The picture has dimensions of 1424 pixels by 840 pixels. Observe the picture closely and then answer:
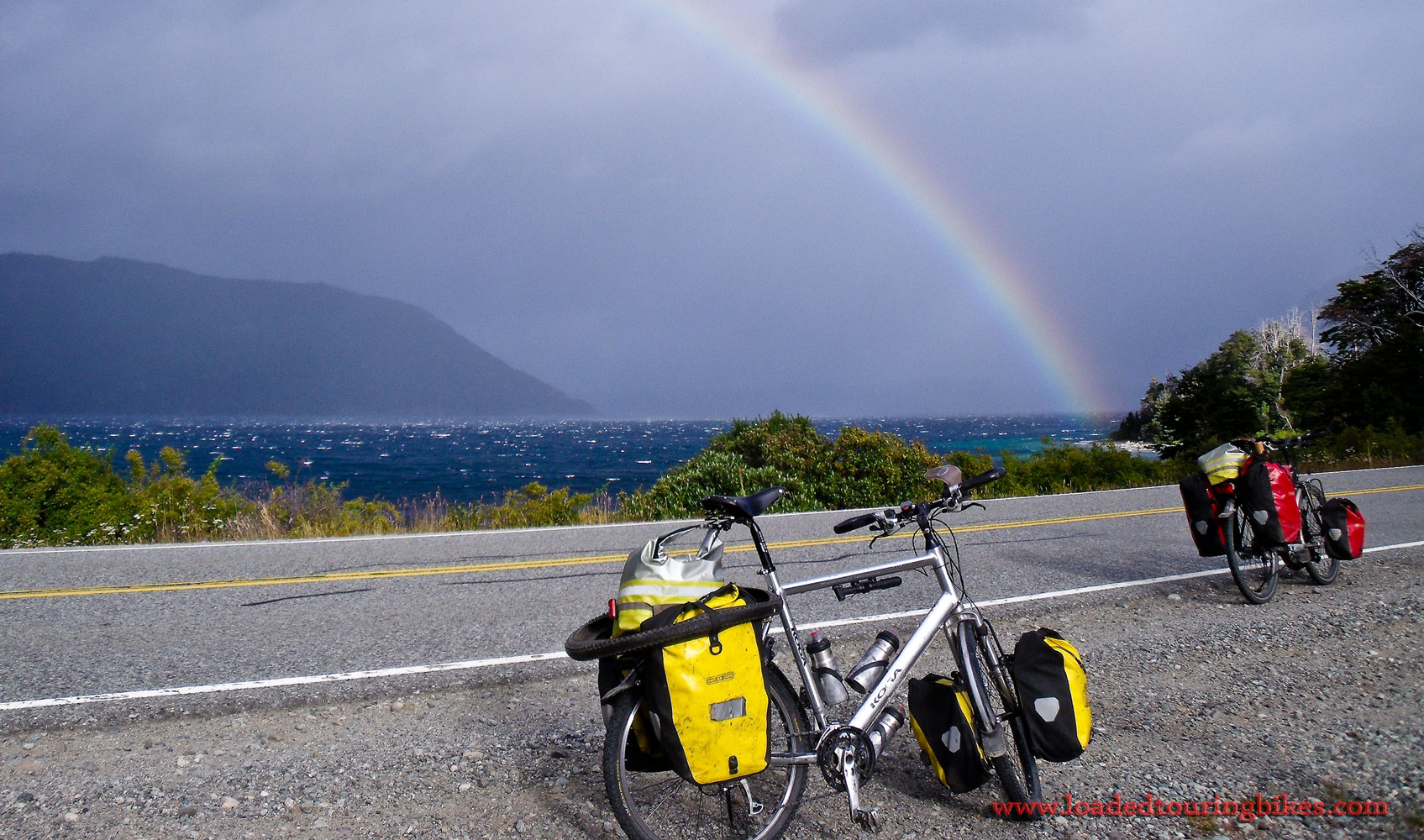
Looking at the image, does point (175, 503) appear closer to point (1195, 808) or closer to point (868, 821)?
point (868, 821)

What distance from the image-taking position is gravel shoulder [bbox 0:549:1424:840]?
337cm

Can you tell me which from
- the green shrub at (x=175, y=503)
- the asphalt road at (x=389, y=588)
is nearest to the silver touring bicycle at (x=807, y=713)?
the asphalt road at (x=389, y=588)

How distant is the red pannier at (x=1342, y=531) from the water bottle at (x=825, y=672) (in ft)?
20.3

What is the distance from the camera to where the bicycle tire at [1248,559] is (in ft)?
21.6

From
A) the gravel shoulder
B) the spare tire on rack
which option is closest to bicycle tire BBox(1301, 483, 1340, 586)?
the gravel shoulder

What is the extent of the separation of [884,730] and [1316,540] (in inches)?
235

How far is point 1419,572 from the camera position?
7.85m

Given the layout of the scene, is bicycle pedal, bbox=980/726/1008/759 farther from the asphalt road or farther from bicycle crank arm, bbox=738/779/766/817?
the asphalt road

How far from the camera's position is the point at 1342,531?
703 centimetres

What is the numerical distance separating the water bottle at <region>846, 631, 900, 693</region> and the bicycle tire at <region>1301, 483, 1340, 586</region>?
565cm

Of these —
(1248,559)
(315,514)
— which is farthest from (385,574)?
(1248,559)

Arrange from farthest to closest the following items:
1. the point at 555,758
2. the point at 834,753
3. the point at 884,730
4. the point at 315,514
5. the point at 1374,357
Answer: the point at 1374,357 < the point at 315,514 < the point at 555,758 < the point at 884,730 < the point at 834,753

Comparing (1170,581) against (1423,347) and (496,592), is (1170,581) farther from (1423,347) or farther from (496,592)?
(1423,347)

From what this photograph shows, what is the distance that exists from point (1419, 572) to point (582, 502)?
37.8 ft
